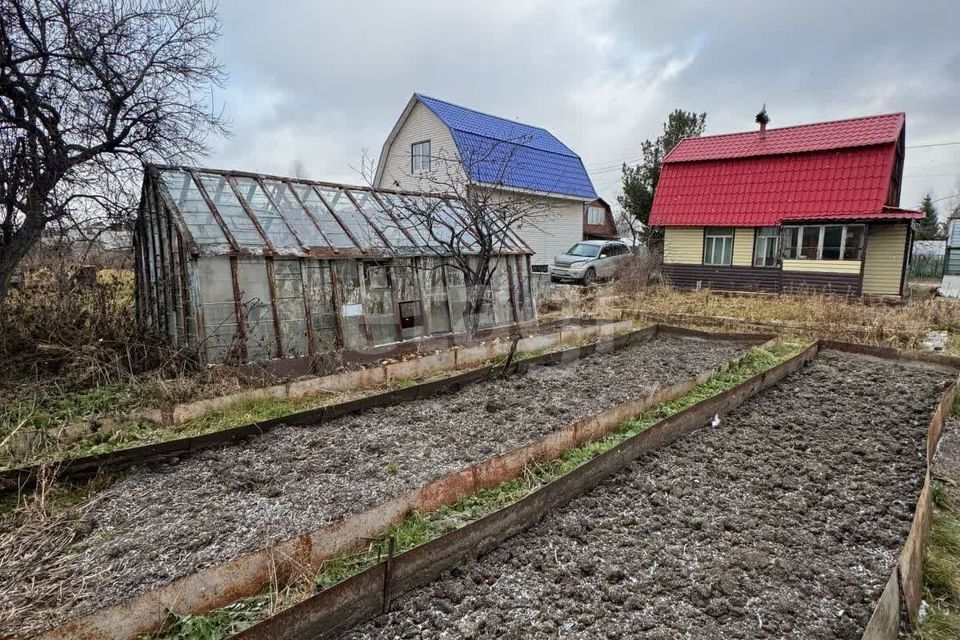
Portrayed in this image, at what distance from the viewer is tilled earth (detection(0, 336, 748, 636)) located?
2863mm

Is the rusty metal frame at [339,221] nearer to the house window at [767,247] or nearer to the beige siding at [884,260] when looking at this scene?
the house window at [767,247]

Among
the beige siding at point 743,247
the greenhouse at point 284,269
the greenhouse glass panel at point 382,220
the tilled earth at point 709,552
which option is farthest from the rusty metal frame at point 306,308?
the beige siding at point 743,247

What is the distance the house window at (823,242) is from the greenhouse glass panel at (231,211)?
1345 centimetres

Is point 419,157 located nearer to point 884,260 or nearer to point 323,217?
point 323,217

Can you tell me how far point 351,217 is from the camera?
8094 millimetres

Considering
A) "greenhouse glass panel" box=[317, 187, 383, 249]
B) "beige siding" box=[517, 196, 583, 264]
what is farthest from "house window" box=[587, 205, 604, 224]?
"greenhouse glass panel" box=[317, 187, 383, 249]

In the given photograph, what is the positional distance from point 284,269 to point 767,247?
13.5 meters

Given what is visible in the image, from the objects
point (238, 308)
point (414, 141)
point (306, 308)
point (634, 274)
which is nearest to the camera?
point (238, 308)

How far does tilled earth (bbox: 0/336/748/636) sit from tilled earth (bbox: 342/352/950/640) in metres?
1.04

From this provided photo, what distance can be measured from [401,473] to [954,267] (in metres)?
27.4

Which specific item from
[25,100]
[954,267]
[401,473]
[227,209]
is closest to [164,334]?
[227,209]

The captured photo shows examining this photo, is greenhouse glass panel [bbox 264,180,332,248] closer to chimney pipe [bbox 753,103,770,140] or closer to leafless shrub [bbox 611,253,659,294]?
leafless shrub [bbox 611,253,659,294]

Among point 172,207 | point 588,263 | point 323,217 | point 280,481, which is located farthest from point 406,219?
point 588,263

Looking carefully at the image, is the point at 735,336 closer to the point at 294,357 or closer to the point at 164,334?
the point at 294,357
